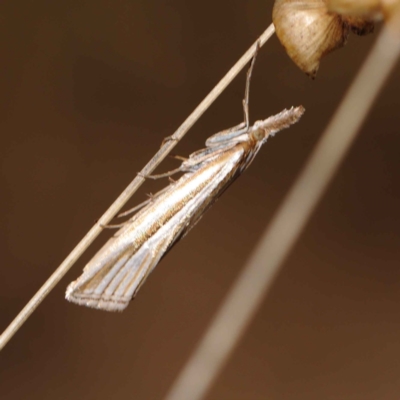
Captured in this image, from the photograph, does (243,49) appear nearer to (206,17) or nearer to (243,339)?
(206,17)

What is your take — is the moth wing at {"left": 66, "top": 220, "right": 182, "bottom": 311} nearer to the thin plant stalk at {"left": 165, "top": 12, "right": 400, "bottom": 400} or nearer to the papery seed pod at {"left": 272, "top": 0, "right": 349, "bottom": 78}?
the papery seed pod at {"left": 272, "top": 0, "right": 349, "bottom": 78}

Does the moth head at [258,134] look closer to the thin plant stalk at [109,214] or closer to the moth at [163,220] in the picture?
the moth at [163,220]

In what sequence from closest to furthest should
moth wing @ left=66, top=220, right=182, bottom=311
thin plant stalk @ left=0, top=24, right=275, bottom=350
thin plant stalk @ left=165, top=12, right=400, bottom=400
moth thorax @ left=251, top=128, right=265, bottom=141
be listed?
thin plant stalk @ left=0, top=24, right=275, bottom=350, moth wing @ left=66, top=220, right=182, bottom=311, moth thorax @ left=251, top=128, right=265, bottom=141, thin plant stalk @ left=165, top=12, right=400, bottom=400

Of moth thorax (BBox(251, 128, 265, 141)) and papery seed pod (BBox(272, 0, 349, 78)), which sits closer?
papery seed pod (BBox(272, 0, 349, 78))

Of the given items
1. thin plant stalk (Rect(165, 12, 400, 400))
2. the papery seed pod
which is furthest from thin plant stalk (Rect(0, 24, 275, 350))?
thin plant stalk (Rect(165, 12, 400, 400))

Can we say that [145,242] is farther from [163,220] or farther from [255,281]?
[255,281]

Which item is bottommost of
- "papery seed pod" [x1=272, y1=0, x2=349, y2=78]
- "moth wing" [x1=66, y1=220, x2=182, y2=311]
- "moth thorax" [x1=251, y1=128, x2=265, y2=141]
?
"moth wing" [x1=66, y1=220, x2=182, y2=311]

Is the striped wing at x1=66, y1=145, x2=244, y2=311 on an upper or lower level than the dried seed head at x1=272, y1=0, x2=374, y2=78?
lower
